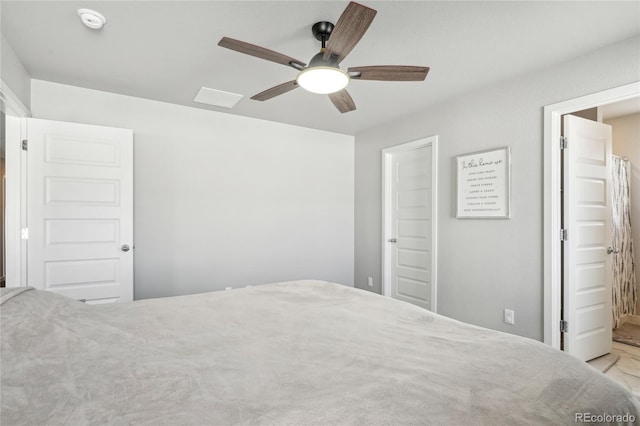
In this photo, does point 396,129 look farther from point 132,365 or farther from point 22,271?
point 22,271

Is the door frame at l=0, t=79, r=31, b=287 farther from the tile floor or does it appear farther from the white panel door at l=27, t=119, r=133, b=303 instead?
the tile floor

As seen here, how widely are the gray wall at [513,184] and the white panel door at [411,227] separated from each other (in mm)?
266

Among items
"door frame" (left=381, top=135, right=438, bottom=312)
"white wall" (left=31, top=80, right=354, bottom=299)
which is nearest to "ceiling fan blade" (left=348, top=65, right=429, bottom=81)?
"door frame" (left=381, top=135, right=438, bottom=312)

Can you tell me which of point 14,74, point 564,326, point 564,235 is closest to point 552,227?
point 564,235

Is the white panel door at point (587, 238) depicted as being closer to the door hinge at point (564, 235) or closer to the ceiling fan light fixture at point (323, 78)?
the door hinge at point (564, 235)

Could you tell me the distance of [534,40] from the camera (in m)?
2.24

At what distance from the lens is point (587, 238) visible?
2721 millimetres

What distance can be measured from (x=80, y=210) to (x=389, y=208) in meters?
3.33

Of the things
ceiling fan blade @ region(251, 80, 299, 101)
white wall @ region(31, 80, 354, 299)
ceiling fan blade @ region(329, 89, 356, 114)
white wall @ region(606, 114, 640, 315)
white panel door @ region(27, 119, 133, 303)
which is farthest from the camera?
white wall @ region(606, 114, 640, 315)

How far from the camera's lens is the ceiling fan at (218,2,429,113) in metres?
1.56

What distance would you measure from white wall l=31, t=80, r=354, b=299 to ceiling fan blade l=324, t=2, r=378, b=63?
235 centimetres

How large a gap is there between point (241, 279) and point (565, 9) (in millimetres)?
3701

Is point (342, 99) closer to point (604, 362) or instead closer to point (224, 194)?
point (224, 194)

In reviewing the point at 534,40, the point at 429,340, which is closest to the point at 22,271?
the point at 429,340
